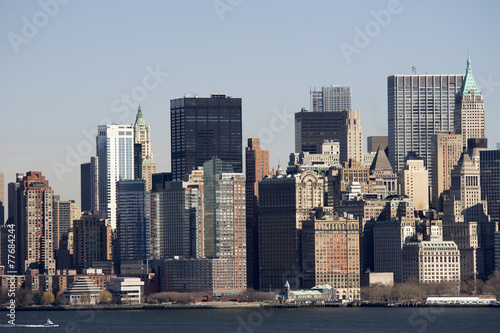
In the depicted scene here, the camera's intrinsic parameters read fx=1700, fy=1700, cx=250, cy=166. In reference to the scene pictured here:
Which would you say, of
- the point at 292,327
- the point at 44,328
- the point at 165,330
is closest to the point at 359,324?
the point at 292,327

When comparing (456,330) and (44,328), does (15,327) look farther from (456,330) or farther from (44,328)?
(456,330)

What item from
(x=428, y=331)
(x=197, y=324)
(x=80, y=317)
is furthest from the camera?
(x=80, y=317)

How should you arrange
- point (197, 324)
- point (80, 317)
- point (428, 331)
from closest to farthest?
point (428, 331)
point (197, 324)
point (80, 317)

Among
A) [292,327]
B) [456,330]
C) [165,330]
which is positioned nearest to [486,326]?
[456,330]

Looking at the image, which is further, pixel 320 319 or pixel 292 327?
pixel 320 319

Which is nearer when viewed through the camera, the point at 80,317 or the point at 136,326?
the point at 136,326

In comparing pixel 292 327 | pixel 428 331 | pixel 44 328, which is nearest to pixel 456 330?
pixel 428 331

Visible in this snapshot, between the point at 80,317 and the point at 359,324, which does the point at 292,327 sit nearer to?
the point at 359,324
